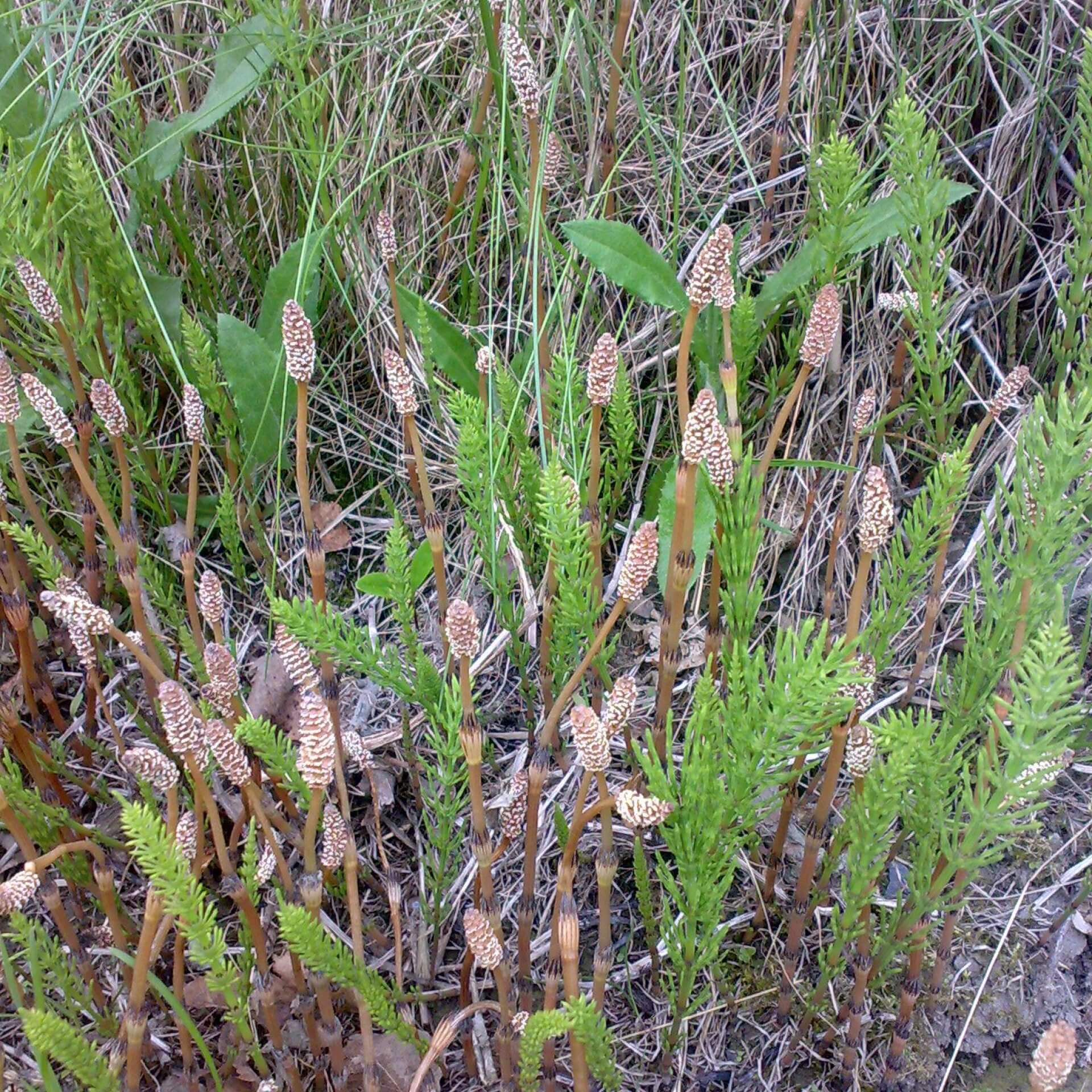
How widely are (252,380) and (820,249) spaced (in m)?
1.02

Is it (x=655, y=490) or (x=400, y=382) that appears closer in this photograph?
(x=400, y=382)

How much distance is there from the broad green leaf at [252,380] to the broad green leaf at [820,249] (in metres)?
0.88

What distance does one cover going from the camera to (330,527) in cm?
219

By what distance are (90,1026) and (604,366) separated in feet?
4.00

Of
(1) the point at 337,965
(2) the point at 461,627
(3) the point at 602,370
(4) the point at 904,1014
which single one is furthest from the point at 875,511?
(1) the point at 337,965

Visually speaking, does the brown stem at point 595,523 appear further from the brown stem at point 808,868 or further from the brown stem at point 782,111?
the brown stem at point 782,111

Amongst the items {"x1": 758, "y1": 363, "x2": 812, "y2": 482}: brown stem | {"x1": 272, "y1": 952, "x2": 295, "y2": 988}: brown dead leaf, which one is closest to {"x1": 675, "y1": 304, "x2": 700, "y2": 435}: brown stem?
{"x1": 758, "y1": 363, "x2": 812, "y2": 482}: brown stem

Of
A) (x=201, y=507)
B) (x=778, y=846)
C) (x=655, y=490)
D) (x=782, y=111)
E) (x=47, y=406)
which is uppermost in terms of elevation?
(x=782, y=111)

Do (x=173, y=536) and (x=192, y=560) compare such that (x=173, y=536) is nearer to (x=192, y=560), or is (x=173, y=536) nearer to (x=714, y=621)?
(x=192, y=560)

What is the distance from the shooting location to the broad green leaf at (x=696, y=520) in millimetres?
1623

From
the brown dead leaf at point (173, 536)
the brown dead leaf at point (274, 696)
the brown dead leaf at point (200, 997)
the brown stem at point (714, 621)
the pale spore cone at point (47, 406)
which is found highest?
the pale spore cone at point (47, 406)

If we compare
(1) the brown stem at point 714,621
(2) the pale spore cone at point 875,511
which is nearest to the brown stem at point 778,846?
(1) the brown stem at point 714,621

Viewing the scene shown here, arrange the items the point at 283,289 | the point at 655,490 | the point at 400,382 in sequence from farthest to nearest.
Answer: the point at 283,289 → the point at 655,490 → the point at 400,382

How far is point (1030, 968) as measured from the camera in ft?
5.41
